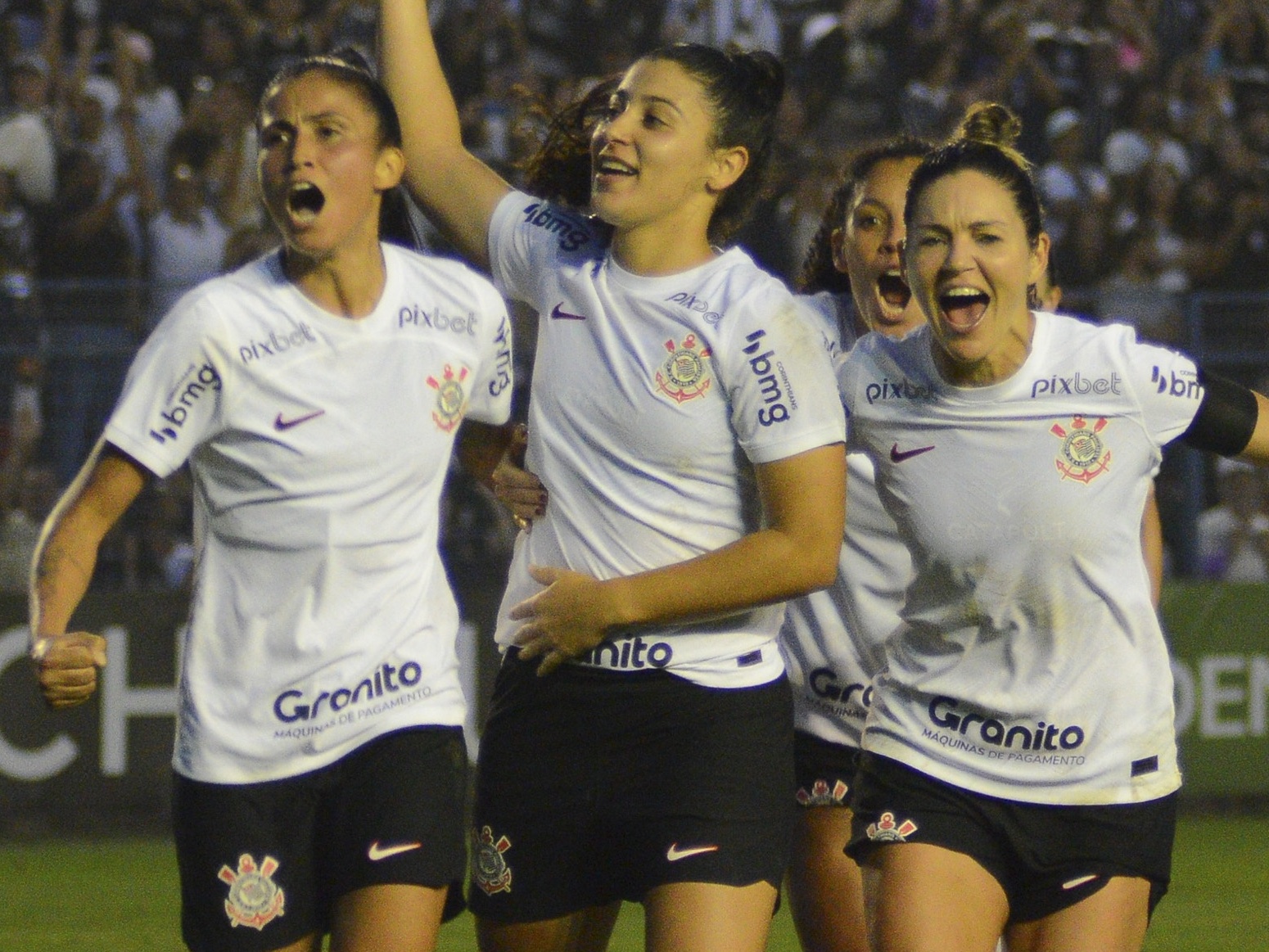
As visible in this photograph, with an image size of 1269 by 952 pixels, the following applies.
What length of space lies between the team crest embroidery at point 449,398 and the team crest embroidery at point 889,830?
3.73 ft

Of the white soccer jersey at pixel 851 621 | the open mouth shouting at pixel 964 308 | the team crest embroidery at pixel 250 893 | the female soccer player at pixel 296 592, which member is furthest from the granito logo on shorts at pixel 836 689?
the team crest embroidery at pixel 250 893

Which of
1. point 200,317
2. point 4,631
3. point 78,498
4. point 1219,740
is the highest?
point 200,317

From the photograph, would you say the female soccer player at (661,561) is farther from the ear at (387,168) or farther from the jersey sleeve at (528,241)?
the ear at (387,168)

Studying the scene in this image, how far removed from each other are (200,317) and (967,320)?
1.46m

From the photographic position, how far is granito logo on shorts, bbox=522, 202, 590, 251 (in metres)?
4.00

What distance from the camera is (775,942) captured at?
6.78m

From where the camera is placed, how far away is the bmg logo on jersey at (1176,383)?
12.2ft

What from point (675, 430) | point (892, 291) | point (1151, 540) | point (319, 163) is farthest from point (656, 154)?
point (1151, 540)

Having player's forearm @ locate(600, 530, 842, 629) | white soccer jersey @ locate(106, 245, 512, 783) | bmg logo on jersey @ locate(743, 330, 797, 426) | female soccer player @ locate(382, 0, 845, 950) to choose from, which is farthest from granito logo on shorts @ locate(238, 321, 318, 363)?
bmg logo on jersey @ locate(743, 330, 797, 426)

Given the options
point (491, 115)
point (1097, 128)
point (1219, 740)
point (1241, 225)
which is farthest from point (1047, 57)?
point (1219, 740)

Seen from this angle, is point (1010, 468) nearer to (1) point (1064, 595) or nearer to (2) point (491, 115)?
(1) point (1064, 595)

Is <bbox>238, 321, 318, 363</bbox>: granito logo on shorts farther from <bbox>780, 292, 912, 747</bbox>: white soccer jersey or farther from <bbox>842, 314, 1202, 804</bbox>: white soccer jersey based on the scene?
<bbox>780, 292, 912, 747</bbox>: white soccer jersey

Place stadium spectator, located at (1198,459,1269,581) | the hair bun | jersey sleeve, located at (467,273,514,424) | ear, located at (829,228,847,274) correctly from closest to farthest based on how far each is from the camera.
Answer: jersey sleeve, located at (467,273,514,424) → the hair bun → ear, located at (829,228,847,274) → stadium spectator, located at (1198,459,1269,581)

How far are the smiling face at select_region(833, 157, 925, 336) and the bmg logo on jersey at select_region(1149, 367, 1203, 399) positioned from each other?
761 millimetres
